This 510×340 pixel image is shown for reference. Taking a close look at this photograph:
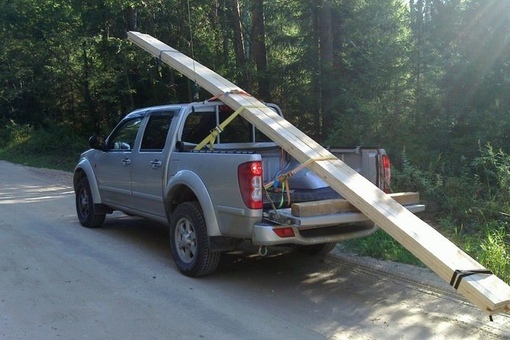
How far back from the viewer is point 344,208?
Result: 17.4 feet

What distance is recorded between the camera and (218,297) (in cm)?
542

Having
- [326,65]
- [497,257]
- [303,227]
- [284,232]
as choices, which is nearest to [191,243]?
[284,232]

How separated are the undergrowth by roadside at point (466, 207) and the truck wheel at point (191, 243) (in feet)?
7.29

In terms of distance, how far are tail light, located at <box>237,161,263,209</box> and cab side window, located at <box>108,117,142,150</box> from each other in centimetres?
281

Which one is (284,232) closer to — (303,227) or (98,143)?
(303,227)

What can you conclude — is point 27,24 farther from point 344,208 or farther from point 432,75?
point 344,208

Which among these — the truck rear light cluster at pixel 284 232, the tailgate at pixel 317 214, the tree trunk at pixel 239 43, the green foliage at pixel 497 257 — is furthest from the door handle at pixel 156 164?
the tree trunk at pixel 239 43

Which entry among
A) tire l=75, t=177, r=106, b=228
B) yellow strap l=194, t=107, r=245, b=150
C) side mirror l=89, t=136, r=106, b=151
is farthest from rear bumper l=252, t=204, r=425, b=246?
tire l=75, t=177, r=106, b=228

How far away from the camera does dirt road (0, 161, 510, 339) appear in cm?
459

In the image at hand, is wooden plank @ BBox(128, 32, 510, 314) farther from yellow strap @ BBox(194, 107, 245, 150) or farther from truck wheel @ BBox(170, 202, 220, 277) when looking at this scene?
truck wheel @ BBox(170, 202, 220, 277)

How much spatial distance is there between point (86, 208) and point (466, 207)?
5864mm

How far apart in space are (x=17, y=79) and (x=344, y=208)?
98.9 ft

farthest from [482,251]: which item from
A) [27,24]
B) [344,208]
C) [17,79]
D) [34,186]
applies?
[17,79]

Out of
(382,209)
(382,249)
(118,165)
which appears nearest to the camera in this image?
(382,209)
